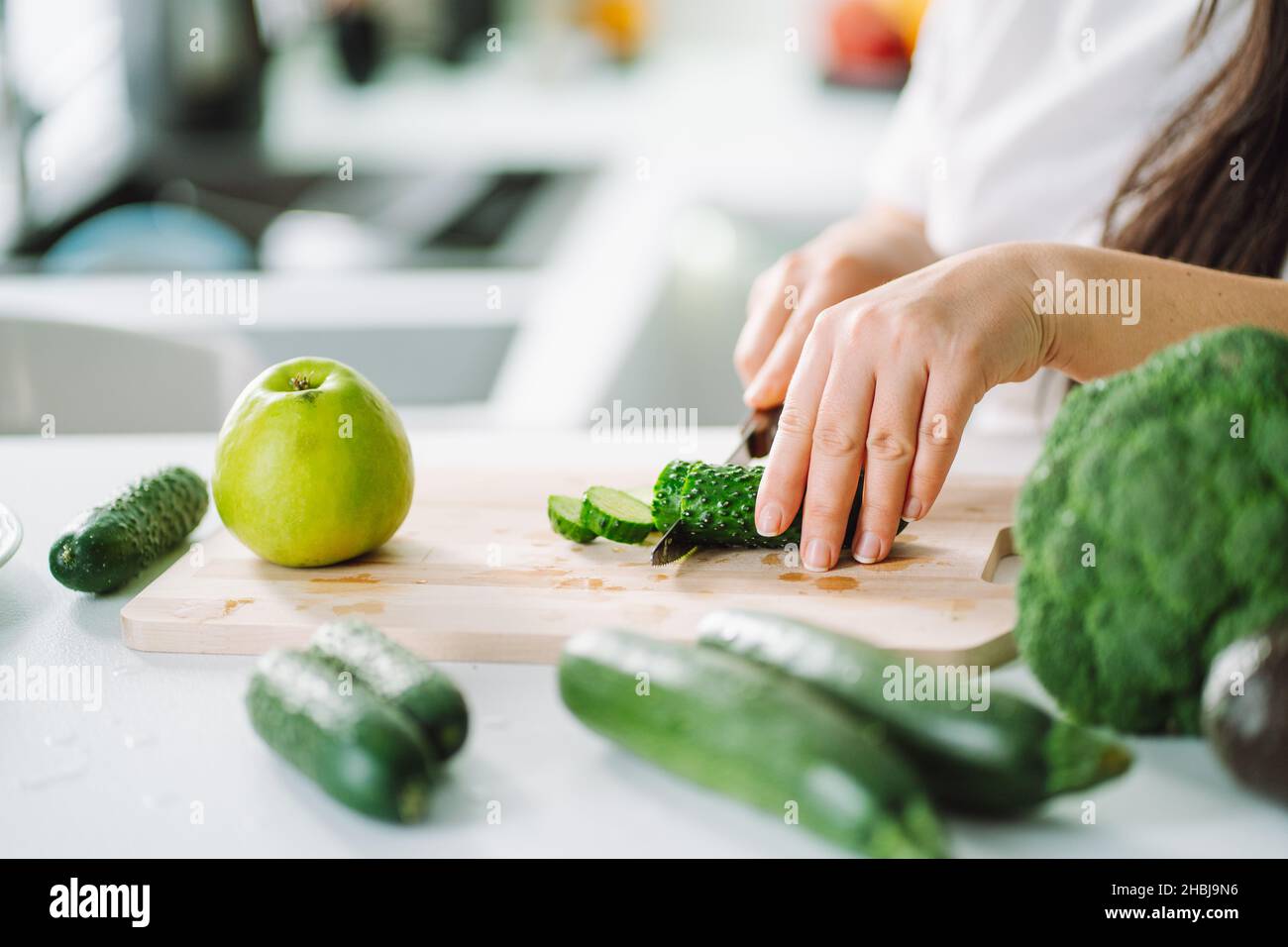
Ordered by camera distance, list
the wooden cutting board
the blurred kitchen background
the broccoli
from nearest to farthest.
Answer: the broccoli
the wooden cutting board
the blurred kitchen background

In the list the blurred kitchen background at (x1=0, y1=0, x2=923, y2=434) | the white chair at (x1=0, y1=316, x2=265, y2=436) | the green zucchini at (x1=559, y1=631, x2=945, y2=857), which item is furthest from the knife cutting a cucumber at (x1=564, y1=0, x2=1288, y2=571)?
the white chair at (x1=0, y1=316, x2=265, y2=436)

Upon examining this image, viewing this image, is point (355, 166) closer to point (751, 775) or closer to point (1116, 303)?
point (1116, 303)

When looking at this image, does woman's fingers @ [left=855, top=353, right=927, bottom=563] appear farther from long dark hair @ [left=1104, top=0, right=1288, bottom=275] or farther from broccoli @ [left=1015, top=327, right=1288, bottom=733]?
long dark hair @ [left=1104, top=0, right=1288, bottom=275]

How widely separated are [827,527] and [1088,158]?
97 cm

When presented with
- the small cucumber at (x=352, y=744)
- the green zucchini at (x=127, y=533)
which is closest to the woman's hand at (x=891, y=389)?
the small cucumber at (x=352, y=744)

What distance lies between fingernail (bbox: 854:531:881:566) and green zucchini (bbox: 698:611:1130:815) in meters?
0.44

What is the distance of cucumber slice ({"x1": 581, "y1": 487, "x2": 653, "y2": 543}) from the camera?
1363 mm

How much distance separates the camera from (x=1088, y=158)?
191cm

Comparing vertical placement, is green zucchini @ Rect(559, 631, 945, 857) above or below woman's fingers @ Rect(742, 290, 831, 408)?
below

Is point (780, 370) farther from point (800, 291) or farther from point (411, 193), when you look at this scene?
point (411, 193)

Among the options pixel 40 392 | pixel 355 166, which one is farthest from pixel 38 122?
pixel 40 392

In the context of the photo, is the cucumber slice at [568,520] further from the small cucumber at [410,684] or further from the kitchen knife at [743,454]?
the small cucumber at [410,684]

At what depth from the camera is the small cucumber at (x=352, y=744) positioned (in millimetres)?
800

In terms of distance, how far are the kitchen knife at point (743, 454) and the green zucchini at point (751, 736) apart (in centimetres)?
38
